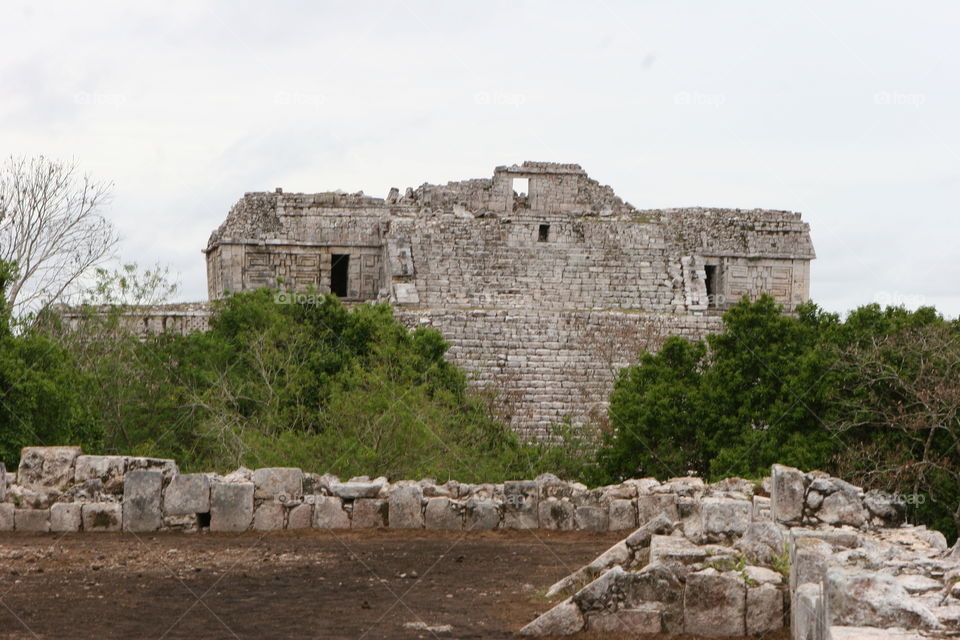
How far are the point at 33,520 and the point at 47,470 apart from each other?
606 millimetres

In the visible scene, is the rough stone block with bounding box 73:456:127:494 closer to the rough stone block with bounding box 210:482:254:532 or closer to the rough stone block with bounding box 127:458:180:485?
the rough stone block with bounding box 127:458:180:485

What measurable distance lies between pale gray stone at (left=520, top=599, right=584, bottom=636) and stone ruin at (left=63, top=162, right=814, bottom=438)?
15640 mm

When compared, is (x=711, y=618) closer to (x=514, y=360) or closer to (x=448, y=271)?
(x=514, y=360)

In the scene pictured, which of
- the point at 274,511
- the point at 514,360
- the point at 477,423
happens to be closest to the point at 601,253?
the point at 514,360

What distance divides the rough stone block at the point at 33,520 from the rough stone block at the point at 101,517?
36cm

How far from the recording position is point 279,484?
44.6 ft

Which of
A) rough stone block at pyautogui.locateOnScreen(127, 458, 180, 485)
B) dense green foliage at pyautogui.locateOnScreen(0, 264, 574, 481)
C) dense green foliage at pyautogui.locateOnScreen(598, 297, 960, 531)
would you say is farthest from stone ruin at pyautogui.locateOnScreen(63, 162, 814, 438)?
rough stone block at pyautogui.locateOnScreen(127, 458, 180, 485)

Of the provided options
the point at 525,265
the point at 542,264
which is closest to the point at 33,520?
the point at 525,265

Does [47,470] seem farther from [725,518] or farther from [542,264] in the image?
[542,264]

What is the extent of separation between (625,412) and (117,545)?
8.95 meters

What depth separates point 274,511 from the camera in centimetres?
1343

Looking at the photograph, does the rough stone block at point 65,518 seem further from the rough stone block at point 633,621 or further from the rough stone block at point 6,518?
the rough stone block at point 633,621

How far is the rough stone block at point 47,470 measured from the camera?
13633 mm

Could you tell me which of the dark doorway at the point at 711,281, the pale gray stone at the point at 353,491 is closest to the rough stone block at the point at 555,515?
the pale gray stone at the point at 353,491
